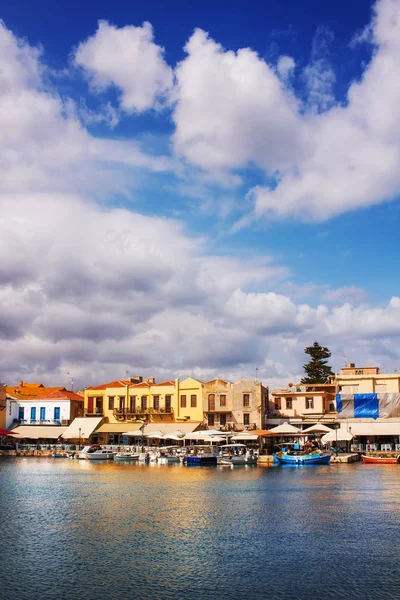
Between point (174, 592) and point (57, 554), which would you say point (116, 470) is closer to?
point (57, 554)

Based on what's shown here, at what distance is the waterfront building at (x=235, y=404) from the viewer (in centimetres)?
7788

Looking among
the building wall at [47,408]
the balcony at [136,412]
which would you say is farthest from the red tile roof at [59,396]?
the balcony at [136,412]

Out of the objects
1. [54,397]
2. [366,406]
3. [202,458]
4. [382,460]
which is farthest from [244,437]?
[54,397]

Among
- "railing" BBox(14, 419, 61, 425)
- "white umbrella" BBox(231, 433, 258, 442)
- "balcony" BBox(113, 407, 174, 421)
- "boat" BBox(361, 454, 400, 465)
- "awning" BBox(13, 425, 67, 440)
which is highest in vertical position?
"balcony" BBox(113, 407, 174, 421)

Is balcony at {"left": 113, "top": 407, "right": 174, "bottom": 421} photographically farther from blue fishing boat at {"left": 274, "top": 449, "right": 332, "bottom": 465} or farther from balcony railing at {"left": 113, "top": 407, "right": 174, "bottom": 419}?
blue fishing boat at {"left": 274, "top": 449, "right": 332, "bottom": 465}

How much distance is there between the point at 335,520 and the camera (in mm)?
31750

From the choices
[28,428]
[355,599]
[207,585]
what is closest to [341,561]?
→ [355,599]

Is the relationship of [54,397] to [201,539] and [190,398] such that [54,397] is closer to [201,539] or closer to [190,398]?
[190,398]

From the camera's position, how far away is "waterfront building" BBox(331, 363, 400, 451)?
70688 millimetres

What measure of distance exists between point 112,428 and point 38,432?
34.2ft

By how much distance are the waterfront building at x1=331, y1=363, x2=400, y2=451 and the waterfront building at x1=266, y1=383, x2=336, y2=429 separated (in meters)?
2.81

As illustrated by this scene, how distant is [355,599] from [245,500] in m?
19.2

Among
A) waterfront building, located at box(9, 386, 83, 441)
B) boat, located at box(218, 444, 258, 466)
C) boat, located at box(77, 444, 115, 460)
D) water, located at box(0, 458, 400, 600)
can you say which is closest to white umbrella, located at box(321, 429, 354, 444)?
boat, located at box(218, 444, 258, 466)

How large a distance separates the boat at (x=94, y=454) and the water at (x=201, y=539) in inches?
946
